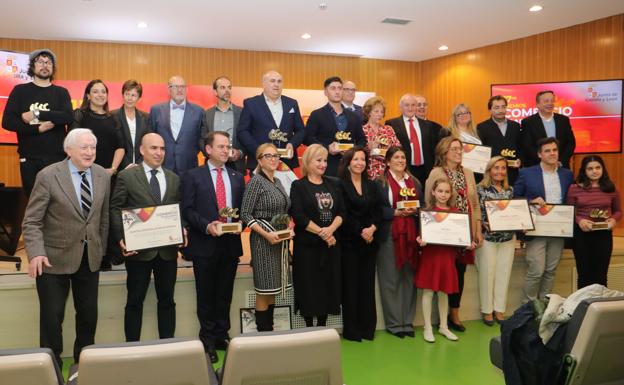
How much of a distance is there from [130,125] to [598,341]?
4.03 m

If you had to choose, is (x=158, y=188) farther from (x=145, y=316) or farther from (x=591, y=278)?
(x=591, y=278)

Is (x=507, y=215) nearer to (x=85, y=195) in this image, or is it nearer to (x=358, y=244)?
(x=358, y=244)

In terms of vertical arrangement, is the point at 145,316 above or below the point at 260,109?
below

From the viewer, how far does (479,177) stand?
18.7 feet

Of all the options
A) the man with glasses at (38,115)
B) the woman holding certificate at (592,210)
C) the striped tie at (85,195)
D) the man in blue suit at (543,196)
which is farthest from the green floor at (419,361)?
the man with glasses at (38,115)

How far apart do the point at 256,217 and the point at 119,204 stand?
3.15ft

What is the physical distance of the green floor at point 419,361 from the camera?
380 centimetres

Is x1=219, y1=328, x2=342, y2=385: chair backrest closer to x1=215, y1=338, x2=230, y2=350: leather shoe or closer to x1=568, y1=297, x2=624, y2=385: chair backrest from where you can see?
x1=568, y1=297, x2=624, y2=385: chair backrest

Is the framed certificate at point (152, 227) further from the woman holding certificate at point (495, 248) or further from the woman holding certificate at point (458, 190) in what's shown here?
the woman holding certificate at point (495, 248)

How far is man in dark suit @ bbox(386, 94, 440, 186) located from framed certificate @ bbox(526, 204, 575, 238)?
3.89ft

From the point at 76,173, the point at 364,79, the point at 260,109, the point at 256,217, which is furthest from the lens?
the point at 364,79

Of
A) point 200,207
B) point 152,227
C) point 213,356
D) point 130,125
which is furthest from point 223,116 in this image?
point 213,356

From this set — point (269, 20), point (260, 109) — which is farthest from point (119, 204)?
point (269, 20)

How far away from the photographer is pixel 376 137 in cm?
507
